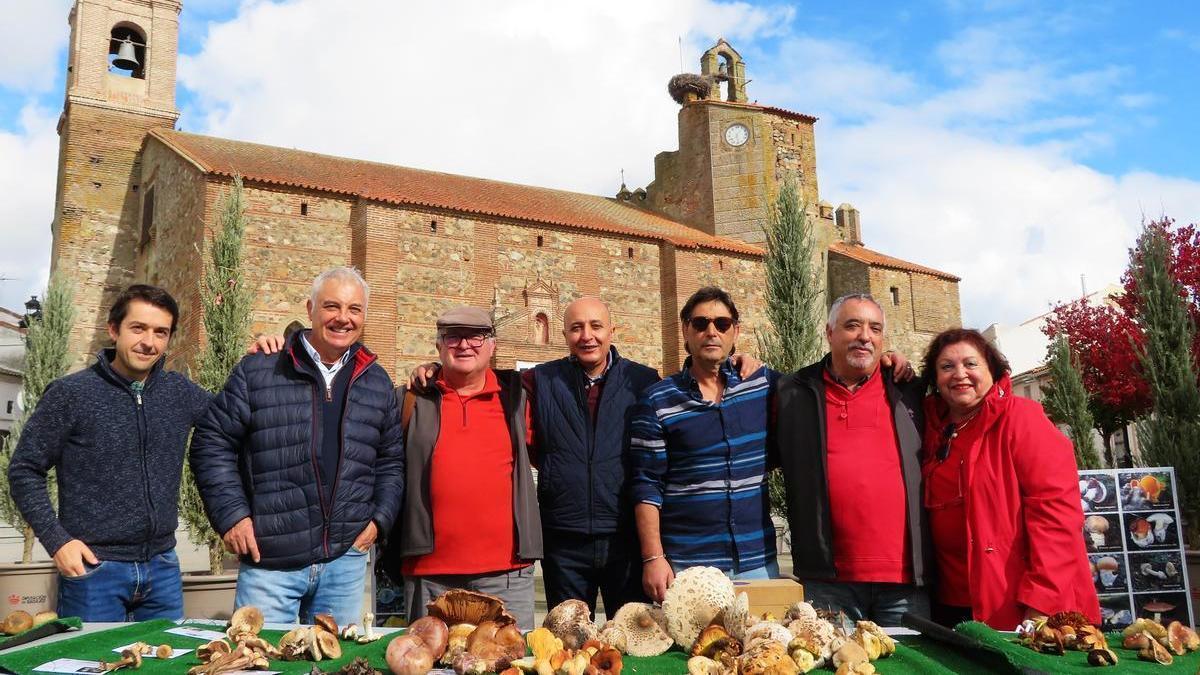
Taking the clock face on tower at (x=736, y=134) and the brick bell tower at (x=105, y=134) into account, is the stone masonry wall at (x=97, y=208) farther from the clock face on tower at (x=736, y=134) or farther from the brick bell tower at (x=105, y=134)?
the clock face on tower at (x=736, y=134)

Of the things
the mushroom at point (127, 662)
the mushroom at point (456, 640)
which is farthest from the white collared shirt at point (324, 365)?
the mushroom at point (456, 640)

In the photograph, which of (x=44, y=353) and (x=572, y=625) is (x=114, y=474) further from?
(x=44, y=353)

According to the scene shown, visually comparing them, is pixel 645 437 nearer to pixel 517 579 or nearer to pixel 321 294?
pixel 517 579

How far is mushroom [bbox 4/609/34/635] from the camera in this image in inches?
88.9

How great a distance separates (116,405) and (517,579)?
1.77 m

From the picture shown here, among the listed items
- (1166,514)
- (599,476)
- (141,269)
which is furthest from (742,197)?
(599,476)

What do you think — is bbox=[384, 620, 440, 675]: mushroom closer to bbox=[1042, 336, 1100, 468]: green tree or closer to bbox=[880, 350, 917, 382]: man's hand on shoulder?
bbox=[880, 350, 917, 382]: man's hand on shoulder

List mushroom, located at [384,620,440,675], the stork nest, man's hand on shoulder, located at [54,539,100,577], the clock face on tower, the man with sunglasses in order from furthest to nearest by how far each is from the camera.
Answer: the stork nest, the clock face on tower, the man with sunglasses, man's hand on shoulder, located at [54,539,100,577], mushroom, located at [384,620,440,675]

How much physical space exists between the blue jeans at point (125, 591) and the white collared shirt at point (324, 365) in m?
0.93

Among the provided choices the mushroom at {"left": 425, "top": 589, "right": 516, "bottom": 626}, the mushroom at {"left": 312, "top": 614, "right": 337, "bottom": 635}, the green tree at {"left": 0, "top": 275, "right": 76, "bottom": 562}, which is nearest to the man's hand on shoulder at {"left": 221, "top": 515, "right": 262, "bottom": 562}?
the mushroom at {"left": 312, "top": 614, "right": 337, "bottom": 635}

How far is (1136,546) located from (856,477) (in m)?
3.08

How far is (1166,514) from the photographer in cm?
501

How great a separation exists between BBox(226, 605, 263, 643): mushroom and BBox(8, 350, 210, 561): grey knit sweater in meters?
1.03

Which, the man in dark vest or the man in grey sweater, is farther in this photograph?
the man in dark vest
